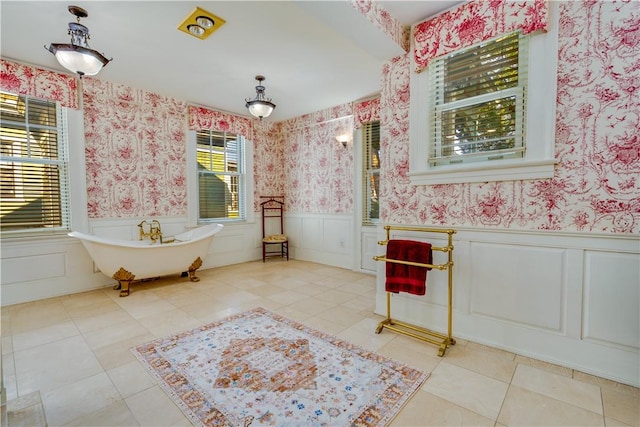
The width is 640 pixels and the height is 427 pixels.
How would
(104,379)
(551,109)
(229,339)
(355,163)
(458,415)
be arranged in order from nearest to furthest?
(458,415)
(104,379)
(551,109)
(229,339)
(355,163)

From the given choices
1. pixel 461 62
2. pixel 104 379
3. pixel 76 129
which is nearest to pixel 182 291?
pixel 104 379

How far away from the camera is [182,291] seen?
3.57 meters

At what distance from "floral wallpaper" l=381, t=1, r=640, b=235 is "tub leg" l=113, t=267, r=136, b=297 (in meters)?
3.83

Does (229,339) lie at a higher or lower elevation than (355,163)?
lower

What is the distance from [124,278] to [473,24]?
14.1ft

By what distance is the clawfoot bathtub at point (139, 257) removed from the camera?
3220mm

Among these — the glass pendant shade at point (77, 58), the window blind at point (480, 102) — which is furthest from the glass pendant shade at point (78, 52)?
the window blind at point (480, 102)

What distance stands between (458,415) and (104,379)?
2114mm

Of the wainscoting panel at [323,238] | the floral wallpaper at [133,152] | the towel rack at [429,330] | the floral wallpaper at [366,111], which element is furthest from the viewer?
the wainscoting panel at [323,238]

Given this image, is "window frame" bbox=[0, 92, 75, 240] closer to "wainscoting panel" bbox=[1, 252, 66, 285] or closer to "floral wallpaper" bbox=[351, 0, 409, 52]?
"wainscoting panel" bbox=[1, 252, 66, 285]

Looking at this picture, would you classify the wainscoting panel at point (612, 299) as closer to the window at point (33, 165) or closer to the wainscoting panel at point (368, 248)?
the wainscoting panel at point (368, 248)

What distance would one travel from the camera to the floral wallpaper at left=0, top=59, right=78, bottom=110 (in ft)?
9.91

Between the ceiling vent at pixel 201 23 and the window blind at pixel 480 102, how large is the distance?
188 cm

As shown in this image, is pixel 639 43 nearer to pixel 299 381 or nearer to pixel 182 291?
pixel 299 381
